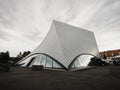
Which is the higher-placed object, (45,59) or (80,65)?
(45,59)

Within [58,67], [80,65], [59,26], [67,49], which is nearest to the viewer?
[58,67]

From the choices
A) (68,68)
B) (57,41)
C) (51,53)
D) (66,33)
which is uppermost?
(66,33)

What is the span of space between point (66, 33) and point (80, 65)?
24.4 ft

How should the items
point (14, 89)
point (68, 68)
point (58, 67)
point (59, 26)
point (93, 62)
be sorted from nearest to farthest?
point (14, 89)
point (68, 68)
point (58, 67)
point (59, 26)
point (93, 62)

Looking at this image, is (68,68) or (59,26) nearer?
(68,68)

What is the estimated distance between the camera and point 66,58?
14188 millimetres

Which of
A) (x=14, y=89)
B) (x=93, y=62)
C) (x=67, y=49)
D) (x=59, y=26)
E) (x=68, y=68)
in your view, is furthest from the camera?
(x=93, y=62)

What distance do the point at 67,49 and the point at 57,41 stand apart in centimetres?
247

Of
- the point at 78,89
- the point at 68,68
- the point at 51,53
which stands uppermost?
the point at 51,53

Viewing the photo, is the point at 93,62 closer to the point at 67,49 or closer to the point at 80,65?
the point at 80,65

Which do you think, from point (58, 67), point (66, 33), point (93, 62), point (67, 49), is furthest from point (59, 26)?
point (93, 62)

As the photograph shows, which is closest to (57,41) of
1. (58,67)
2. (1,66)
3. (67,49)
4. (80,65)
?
(67,49)

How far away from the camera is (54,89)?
4.38m

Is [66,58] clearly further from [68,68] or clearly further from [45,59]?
[45,59]
